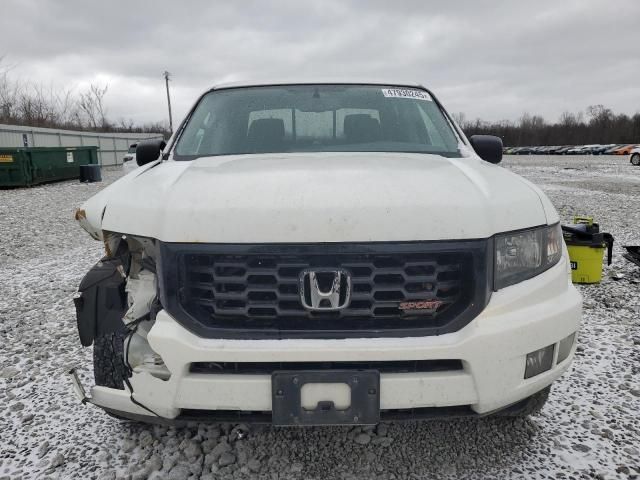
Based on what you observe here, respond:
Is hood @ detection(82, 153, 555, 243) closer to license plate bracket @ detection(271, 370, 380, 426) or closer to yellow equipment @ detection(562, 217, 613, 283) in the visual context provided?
license plate bracket @ detection(271, 370, 380, 426)

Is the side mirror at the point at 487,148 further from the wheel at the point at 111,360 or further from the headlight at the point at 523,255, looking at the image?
the wheel at the point at 111,360

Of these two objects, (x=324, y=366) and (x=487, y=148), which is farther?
(x=487, y=148)

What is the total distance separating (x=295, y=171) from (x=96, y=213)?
862mm

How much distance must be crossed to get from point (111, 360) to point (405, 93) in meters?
2.34

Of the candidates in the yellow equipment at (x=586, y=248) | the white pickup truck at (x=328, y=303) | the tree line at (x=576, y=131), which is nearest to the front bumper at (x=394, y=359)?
the white pickup truck at (x=328, y=303)

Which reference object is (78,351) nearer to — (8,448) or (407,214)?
(8,448)

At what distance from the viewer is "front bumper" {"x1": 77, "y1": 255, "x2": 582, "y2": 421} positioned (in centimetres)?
164

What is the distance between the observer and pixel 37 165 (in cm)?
1606

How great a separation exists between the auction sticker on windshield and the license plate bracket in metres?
2.03

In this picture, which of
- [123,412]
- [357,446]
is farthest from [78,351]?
[357,446]

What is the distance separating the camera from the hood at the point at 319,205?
1654 mm

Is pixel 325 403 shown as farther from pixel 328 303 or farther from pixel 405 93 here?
pixel 405 93

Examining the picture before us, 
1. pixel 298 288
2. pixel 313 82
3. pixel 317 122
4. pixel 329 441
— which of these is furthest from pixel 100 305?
pixel 313 82

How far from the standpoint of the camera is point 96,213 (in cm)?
205
